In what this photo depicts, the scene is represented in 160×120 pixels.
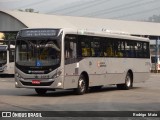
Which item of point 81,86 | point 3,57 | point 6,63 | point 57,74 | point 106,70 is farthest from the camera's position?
point 3,57

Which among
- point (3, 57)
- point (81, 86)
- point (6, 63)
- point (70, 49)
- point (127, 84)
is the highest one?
point (70, 49)

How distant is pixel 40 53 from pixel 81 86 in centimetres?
241

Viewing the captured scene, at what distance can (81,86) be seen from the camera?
22.1 m

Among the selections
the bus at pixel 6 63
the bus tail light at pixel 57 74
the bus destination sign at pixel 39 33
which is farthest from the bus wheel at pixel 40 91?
the bus at pixel 6 63

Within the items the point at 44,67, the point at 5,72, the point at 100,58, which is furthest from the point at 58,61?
the point at 5,72

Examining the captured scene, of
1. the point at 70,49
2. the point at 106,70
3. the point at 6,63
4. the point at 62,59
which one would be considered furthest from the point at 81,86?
the point at 6,63

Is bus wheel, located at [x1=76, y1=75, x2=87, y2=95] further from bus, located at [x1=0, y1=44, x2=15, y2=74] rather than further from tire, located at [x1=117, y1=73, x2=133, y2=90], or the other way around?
bus, located at [x1=0, y1=44, x2=15, y2=74]

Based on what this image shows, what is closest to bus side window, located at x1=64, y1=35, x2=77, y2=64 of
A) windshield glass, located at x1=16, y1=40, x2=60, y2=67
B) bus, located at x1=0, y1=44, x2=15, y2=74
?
windshield glass, located at x1=16, y1=40, x2=60, y2=67

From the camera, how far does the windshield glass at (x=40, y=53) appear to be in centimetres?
2080

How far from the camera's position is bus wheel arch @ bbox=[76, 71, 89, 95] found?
21891 millimetres

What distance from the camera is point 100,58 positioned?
2397 cm

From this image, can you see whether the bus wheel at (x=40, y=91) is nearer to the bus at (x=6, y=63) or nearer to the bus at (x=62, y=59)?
the bus at (x=62, y=59)

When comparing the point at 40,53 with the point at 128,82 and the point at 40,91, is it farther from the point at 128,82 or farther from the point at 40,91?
the point at 128,82

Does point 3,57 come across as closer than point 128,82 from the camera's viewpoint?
No
